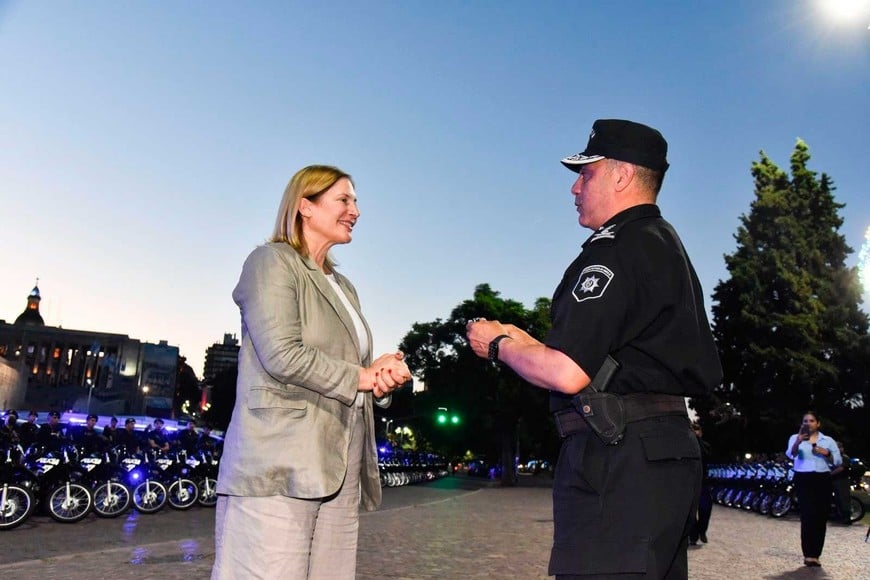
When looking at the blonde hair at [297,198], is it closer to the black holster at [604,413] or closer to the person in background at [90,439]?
the black holster at [604,413]

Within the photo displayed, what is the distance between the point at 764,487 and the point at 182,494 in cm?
1740

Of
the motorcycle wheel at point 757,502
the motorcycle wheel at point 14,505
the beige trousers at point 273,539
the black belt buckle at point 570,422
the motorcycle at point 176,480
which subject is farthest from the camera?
the motorcycle wheel at point 757,502

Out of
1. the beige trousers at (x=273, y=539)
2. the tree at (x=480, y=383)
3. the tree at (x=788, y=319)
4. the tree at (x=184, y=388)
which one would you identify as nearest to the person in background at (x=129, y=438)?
the beige trousers at (x=273, y=539)

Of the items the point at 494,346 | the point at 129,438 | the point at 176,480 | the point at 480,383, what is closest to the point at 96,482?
the point at 129,438

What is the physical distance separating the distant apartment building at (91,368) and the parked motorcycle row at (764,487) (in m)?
83.3

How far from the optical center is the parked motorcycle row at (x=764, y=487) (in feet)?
76.5

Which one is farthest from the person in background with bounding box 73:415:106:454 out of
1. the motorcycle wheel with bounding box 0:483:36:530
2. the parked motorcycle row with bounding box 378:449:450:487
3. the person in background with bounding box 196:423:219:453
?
the parked motorcycle row with bounding box 378:449:450:487

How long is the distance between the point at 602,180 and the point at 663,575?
52.8 inches

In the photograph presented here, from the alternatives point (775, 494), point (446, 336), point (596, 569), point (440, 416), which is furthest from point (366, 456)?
point (446, 336)

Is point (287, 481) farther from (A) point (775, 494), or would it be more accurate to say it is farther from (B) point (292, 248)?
(A) point (775, 494)

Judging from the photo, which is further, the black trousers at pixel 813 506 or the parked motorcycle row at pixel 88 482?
the parked motorcycle row at pixel 88 482

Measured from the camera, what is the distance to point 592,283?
101 inches

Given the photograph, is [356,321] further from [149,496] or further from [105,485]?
[149,496]

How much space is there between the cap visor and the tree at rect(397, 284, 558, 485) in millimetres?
42222
